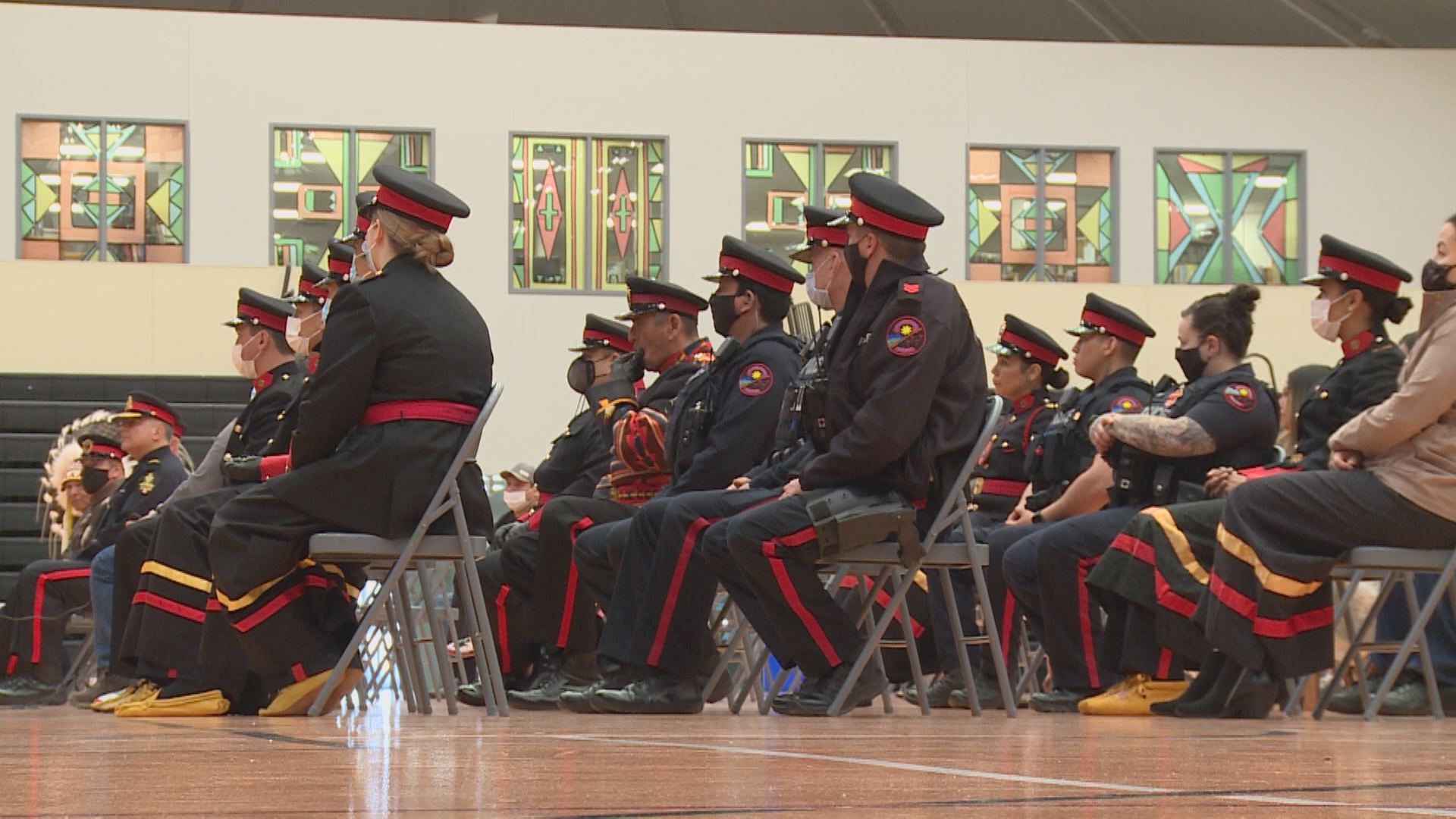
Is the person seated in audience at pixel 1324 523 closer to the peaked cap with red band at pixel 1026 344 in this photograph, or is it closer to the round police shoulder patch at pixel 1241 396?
the round police shoulder patch at pixel 1241 396

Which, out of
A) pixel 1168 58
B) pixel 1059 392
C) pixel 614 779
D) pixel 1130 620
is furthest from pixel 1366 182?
pixel 614 779

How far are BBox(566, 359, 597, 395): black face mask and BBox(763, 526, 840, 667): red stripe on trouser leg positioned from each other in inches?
106

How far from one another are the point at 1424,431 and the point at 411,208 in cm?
283

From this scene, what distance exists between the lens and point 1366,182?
1869 cm

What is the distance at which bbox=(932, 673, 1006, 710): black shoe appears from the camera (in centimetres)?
668

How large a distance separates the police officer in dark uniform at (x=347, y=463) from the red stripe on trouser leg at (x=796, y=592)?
0.81 metres

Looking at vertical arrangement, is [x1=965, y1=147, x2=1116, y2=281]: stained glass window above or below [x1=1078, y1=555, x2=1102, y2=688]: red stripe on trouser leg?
above

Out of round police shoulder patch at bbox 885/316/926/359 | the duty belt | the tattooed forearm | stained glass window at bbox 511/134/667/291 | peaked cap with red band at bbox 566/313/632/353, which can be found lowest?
the tattooed forearm

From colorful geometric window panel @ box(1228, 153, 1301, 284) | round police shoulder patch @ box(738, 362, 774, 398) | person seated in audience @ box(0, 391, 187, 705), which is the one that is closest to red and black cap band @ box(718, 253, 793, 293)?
round police shoulder patch @ box(738, 362, 774, 398)

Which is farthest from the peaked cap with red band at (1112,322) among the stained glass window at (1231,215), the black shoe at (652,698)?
the stained glass window at (1231,215)

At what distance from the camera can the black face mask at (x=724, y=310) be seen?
245 inches

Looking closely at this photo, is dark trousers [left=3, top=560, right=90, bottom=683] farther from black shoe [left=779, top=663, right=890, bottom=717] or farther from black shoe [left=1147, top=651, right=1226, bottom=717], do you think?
black shoe [left=1147, top=651, right=1226, bottom=717]

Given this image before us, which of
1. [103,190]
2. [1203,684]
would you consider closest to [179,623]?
[1203,684]

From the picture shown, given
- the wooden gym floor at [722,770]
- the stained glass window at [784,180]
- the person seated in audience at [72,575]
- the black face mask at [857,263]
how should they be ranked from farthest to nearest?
the stained glass window at [784,180], the person seated in audience at [72,575], the black face mask at [857,263], the wooden gym floor at [722,770]
